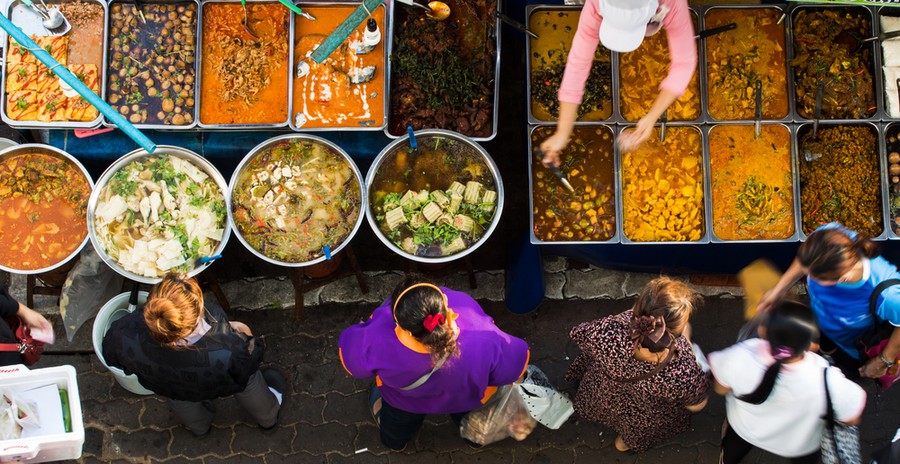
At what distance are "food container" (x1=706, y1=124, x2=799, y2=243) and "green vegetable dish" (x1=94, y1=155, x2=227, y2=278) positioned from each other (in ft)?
8.75

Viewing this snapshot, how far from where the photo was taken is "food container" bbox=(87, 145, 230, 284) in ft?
11.4

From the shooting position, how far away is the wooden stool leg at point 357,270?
3991 millimetres

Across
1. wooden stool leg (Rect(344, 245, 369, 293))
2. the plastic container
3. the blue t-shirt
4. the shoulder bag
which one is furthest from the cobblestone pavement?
the shoulder bag

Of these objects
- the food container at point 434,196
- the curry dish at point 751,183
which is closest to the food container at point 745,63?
the curry dish at point 751,183

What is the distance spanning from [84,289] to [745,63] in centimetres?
389

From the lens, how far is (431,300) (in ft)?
8.83

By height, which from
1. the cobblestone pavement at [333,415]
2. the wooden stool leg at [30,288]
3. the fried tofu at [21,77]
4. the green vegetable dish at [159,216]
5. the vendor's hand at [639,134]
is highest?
the fried tofu at [21,77]

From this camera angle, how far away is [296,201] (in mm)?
3592

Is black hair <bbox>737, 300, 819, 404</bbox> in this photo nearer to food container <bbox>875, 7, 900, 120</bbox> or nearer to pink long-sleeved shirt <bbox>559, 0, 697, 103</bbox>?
pink long-sleeved shirt <bbox>559, 0, 697, 103</bbox>

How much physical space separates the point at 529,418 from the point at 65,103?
307 centimetres

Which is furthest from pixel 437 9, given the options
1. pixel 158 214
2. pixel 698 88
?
pixel 158 214

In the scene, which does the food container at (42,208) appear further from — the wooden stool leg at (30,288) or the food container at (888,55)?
the food container at (888,55)

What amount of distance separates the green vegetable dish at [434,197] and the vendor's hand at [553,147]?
0.37 metres

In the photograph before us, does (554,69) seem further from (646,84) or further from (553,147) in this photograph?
(553,147)
